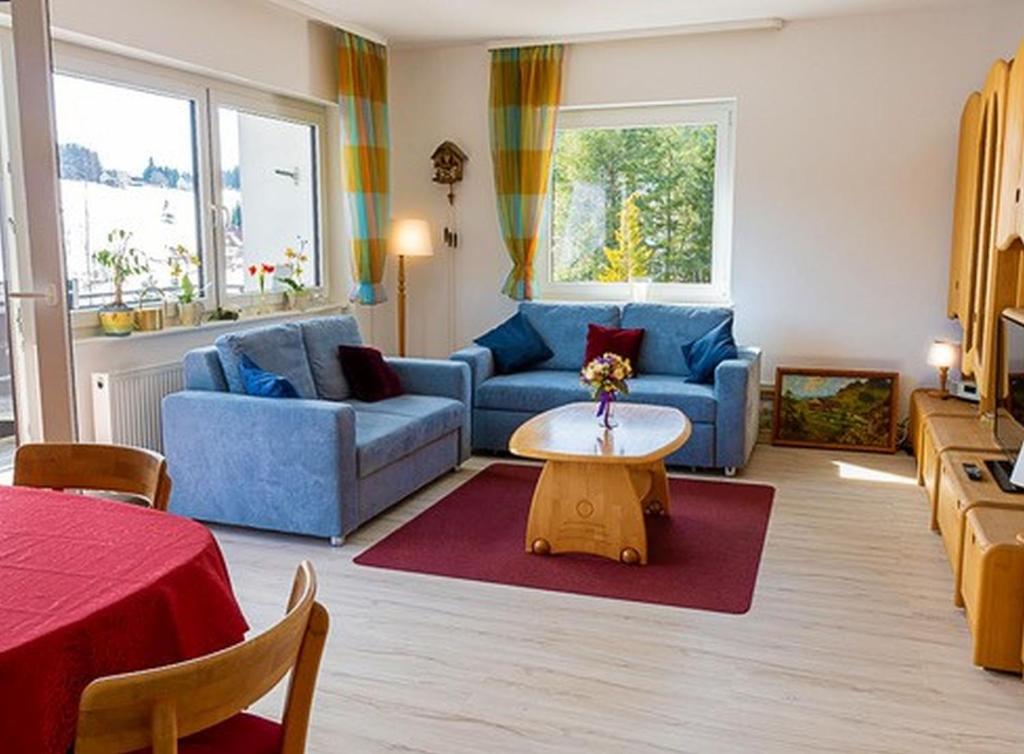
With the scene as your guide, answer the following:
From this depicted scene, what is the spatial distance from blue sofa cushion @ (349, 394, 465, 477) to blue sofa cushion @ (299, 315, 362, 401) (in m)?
0.13

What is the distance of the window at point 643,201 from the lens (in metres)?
5.79

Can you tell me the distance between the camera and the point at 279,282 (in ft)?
18.3

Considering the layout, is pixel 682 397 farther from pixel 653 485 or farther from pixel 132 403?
pixel 132 403

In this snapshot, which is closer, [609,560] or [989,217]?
[609,560]

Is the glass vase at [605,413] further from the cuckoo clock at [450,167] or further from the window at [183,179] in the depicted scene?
the cuckoo clock at [450,167]

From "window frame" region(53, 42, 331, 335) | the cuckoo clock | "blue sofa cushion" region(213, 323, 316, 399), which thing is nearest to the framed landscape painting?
the cuckoo clock

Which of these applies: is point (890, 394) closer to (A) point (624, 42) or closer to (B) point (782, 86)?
(B) point (782, 86)

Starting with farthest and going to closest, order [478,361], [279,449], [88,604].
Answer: [478,361] → [279,449] → [88,604]

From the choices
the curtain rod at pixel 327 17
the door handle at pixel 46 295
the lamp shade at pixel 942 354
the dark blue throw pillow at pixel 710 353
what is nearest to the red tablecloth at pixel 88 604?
the door handle at pixel 46 295

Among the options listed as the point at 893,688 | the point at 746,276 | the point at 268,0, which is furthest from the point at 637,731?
the point at 268,0

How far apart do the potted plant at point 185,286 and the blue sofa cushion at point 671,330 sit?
8.35 feet

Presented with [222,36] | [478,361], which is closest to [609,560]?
[478,361]

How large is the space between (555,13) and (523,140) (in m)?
0.94

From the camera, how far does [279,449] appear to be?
374 cm
